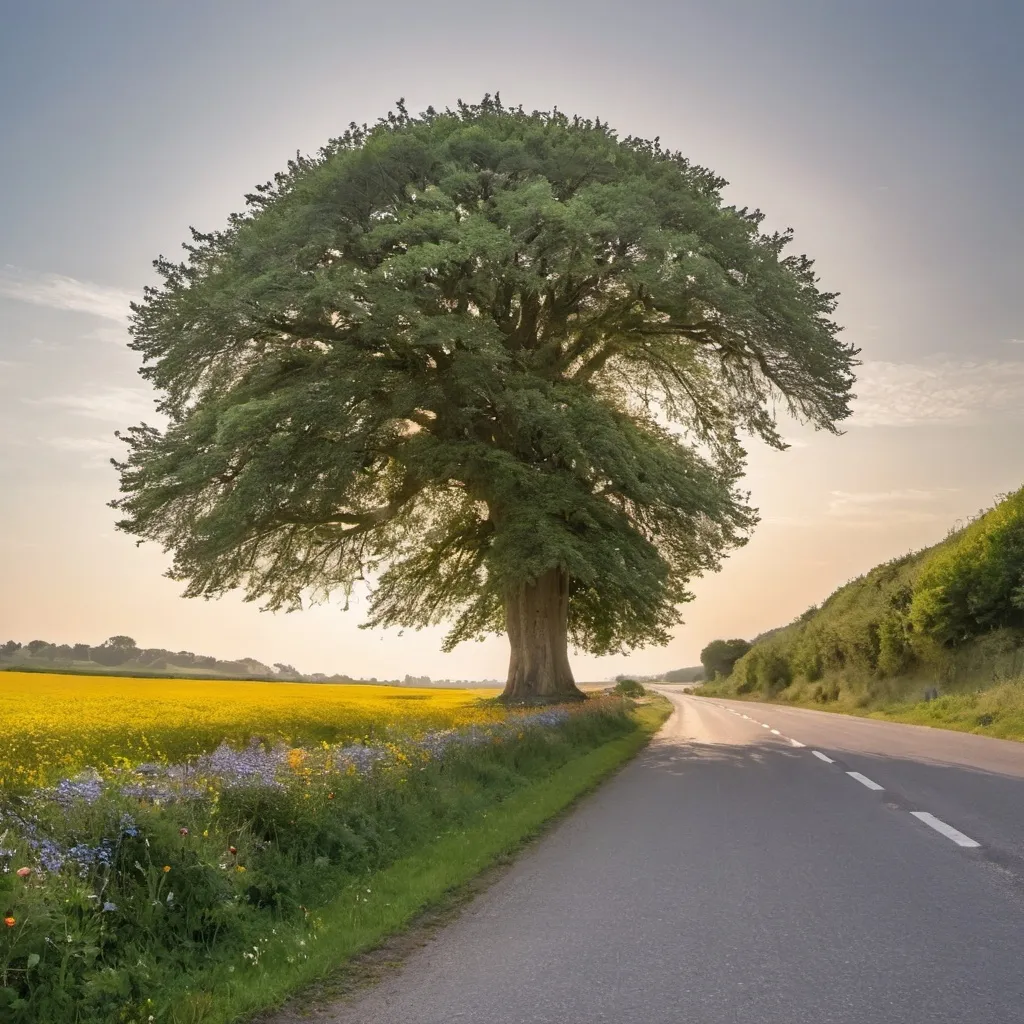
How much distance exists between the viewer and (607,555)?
2348cm

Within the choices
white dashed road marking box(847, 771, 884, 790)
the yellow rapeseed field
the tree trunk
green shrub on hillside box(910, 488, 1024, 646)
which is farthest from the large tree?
green shrub on hillside box(910, 488, 1024, 646)

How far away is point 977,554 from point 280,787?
120 ft

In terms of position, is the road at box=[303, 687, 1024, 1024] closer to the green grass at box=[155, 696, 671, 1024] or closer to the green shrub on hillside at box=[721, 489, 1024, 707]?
the green grass at box=[155, 696, 671, 1024]

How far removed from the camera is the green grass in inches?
201

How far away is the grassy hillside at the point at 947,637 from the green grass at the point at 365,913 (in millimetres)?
18290

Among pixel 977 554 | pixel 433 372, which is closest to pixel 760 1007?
pixel 433 372

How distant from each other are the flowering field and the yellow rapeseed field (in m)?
0.08

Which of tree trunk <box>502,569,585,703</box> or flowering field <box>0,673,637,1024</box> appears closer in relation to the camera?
flowering field <box>0,673,637,1024</box>

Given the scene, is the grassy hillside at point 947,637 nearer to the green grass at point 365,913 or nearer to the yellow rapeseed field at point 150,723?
the yellow rapeseed field at point 150,723

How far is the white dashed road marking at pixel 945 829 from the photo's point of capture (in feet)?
29.9

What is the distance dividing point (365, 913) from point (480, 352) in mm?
A: 17435

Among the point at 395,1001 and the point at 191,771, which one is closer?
the point at 395,1001

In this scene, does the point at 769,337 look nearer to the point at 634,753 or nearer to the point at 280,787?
the point at 634,753

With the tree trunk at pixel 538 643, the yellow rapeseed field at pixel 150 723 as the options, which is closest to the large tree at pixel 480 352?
the tree trunk at pixel 538 643
